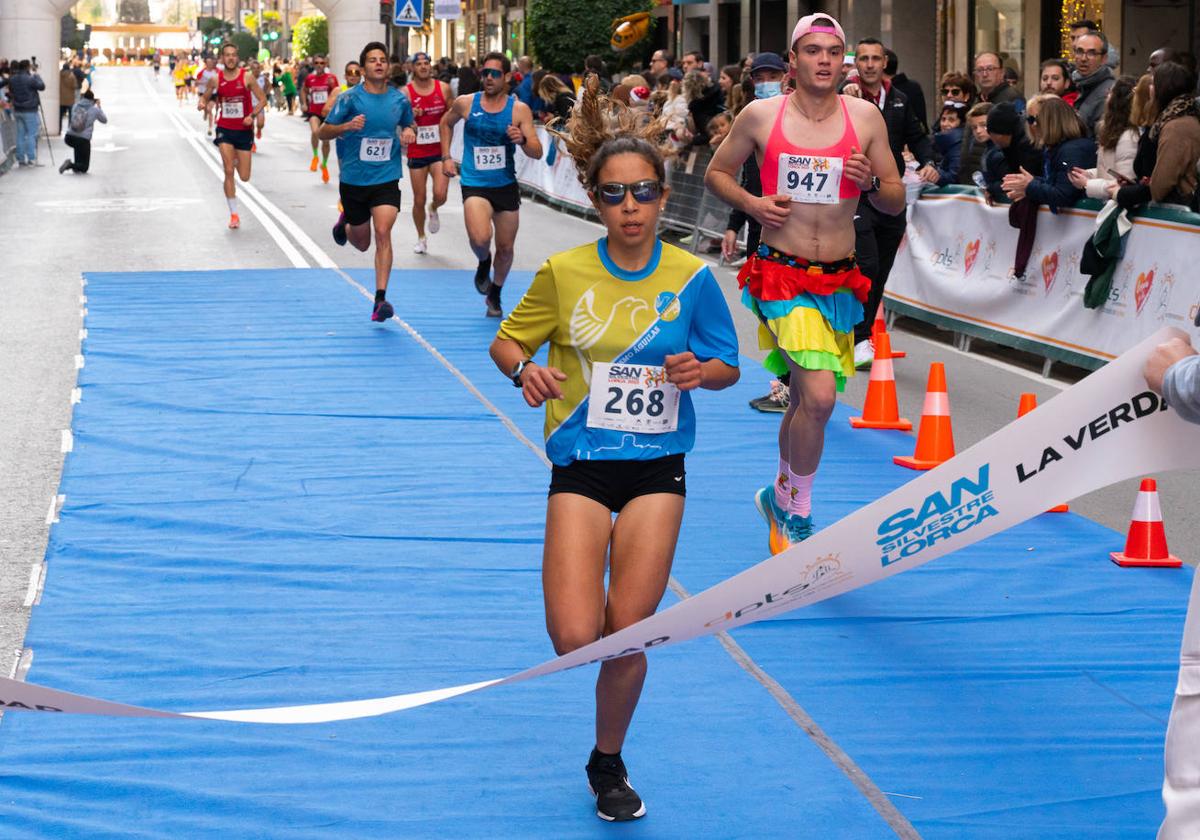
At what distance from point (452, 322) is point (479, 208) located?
0.91 metres

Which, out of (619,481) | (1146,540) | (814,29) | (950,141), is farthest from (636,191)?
(950,141)

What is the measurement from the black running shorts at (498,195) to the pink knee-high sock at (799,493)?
694 centimetres

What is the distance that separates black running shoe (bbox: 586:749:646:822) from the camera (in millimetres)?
4332

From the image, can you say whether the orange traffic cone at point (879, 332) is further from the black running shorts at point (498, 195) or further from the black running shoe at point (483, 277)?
the black running shoe at point (483, 277)

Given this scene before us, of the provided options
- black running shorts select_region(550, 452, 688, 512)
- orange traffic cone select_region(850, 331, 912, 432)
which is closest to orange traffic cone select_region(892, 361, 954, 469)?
orange traffic cone select_region(850, 331, 912, 432)

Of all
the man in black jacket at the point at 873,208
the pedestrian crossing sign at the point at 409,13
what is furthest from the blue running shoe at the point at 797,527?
the pedestrian crossing sign at the point at 409,13

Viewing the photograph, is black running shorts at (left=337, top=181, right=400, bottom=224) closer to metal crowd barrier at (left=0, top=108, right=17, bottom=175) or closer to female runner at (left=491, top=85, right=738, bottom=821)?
female runner at (left=491, top=85, right=738, bottom=821)

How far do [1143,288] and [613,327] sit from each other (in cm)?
681

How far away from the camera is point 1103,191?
35.6ft

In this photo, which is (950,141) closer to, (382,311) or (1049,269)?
(1049,269)

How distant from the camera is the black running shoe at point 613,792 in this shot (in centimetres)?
433

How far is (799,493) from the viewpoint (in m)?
6.80

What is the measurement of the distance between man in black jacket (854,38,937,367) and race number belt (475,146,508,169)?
3029 millimetres

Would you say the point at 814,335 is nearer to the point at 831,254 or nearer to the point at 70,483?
the point at 831,254
